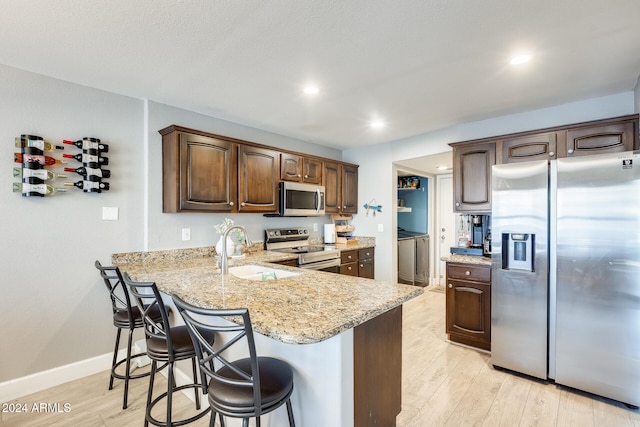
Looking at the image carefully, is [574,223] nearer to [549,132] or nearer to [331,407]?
[549,132]

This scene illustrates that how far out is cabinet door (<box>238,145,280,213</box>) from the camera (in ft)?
10.8

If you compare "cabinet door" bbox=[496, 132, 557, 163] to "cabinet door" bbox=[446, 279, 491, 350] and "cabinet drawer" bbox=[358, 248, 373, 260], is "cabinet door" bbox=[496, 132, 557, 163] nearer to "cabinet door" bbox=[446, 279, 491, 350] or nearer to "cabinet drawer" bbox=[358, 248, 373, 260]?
"cabinet door" bbox=[446, 279, 491, 350]

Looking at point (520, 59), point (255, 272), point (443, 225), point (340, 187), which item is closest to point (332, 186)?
point (340, 187)

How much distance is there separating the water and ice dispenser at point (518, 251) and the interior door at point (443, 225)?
120 inches

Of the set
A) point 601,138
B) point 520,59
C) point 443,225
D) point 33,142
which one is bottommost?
point 443,225

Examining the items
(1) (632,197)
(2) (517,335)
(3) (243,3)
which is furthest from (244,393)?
(1) (632,197)

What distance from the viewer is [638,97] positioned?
97.3 inches

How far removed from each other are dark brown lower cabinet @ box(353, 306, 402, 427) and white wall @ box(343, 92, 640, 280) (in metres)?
2.72

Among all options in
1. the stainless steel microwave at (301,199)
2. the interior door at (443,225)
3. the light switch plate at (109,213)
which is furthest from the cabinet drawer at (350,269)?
the light switch plate at (109,213)

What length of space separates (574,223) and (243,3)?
2.69 m

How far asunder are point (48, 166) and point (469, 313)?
3.94 metres

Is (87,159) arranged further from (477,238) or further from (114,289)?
(477,238)

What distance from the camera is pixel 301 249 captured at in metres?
4.02

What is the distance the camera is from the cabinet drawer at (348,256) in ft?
13.4
